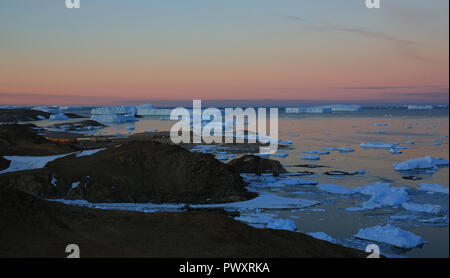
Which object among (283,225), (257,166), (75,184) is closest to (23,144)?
(75,184)

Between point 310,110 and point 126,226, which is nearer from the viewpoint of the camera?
point 126,226

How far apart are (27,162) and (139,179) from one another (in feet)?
22.3

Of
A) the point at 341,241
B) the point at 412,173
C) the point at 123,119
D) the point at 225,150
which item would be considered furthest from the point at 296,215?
the point at 123,119

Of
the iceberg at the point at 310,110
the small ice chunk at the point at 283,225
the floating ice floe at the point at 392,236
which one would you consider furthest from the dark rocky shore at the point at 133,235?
the iceberg at the point at 310,110

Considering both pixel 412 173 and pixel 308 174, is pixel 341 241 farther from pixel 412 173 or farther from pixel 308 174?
pixel 412 173

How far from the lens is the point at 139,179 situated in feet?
67.6

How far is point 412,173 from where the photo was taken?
27.1 m

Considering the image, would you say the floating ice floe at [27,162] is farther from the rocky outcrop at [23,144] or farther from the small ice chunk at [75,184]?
the small ice chunk at [75,184]

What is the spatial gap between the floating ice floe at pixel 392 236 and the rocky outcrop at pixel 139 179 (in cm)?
688

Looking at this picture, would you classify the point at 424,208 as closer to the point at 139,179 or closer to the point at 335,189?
the point at 335,189

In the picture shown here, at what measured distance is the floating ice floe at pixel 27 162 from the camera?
22031 millimetres
